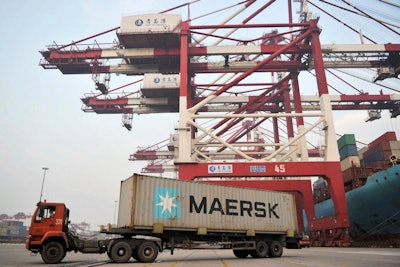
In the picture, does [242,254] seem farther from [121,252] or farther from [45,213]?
[45,213]

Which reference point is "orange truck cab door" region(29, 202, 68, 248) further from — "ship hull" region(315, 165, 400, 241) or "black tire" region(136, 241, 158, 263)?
"ship hull" region(315, 165, 400, 241)

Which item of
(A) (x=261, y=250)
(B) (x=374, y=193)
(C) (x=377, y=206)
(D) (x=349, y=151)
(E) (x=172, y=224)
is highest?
(D) (x=349, y=151)

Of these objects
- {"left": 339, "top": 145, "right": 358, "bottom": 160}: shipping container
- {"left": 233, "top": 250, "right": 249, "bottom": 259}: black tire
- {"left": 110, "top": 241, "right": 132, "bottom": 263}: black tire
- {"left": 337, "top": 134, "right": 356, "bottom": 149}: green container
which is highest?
{"left": 337, "top": 134, "right": 356, "bottom": 149}: green container

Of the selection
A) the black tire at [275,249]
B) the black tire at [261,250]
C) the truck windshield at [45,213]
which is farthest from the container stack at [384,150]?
the truck windshield at [45,213]

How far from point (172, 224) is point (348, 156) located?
84.0 ft

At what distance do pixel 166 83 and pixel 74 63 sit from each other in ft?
29.3

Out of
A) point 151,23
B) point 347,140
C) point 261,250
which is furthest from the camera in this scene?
point 347,140

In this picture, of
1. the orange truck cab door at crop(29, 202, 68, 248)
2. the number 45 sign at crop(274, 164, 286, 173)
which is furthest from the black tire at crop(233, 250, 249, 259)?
the orange truck cab door at crop(29, 202, 68, 248)

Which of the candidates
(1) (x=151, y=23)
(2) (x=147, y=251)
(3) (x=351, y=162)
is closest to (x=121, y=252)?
(2) (x=147, y=251)

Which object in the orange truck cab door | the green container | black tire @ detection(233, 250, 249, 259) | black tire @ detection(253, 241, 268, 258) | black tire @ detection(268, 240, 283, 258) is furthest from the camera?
the green container

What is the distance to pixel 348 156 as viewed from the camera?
32.8 metres

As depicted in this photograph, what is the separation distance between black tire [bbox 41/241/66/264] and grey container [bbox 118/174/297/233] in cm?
280

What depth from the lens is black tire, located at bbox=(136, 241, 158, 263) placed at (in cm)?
1339

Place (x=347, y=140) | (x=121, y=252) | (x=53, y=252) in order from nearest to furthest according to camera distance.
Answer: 1. (x=53, y=252)
2. (x=121, y=252)
3. (x=347, y=140)
